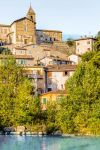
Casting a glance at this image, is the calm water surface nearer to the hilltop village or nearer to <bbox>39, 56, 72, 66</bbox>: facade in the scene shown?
the hilltop village

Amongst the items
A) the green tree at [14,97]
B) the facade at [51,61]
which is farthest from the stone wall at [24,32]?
the green tree at [14,97]

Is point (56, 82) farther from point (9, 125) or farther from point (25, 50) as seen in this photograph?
point (9, 125)

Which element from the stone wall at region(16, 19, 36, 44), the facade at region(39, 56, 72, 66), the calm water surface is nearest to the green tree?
the calm water surface

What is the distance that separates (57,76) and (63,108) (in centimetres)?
1738

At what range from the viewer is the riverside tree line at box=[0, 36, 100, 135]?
45.8m

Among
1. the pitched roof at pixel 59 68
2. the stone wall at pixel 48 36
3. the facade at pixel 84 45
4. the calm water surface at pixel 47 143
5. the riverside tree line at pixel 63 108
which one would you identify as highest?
the stone wall at pixel 48 36

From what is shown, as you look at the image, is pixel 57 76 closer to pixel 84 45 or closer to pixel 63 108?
pixel 84 45

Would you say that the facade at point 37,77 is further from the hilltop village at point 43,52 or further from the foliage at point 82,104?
the foliage at point 82,104

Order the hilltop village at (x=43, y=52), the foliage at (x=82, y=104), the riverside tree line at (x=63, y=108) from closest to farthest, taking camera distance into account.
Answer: the foliage at (x=82, y=104), the riverside tree line at (x=63, y=108), the hilltop village at (x=43, y=52)

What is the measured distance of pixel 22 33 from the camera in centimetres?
8112

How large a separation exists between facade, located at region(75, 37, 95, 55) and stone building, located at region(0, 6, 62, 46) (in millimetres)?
7214

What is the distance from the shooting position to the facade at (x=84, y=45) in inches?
3091

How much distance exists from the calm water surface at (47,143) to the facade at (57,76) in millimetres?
19346

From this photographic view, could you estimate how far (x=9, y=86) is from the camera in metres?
50.5
